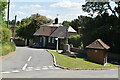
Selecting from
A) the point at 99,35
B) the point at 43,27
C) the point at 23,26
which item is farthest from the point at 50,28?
the point at 99,35

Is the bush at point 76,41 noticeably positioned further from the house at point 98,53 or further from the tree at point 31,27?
the tree at point 31,27

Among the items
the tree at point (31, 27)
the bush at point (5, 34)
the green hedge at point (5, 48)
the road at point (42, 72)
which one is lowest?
the road at point (42, 72)

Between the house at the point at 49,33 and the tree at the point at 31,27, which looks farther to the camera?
the tree at the point at 31,27

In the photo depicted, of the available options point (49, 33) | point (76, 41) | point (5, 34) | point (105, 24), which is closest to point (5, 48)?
point (5, 34)

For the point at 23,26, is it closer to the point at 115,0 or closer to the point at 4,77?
the point at 115,0

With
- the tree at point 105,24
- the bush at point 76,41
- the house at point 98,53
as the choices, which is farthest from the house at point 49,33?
the house at point 98,53

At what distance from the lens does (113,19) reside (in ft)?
125

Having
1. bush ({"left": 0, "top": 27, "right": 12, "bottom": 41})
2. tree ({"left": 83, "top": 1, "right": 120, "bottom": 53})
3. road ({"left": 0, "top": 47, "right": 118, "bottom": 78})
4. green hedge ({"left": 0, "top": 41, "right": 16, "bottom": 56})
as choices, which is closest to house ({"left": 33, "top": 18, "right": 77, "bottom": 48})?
tree ({"left": 83, "top": 1, "right": 120, "bottom": 53})

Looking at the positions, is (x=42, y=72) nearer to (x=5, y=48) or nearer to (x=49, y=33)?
(x=5, y=48)

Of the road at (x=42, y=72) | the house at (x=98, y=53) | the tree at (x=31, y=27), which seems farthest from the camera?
the tree at (x=31, y=27)

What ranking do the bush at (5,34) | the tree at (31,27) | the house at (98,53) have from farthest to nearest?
the tree at (31,27)
the house at (98,53)
the bush at (5,34)

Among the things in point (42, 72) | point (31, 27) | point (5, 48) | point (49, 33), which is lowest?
point (42, 72)

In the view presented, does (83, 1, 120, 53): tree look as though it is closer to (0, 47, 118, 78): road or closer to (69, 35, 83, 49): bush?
(69, 35, 83, 49): bush

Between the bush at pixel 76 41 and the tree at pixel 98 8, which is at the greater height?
the tree at pixel 98 8
